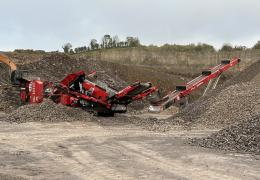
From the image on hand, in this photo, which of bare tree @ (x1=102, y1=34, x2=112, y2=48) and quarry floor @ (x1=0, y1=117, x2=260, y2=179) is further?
bare tree @ (x1=102, y1=34, x2=112, y2=48)

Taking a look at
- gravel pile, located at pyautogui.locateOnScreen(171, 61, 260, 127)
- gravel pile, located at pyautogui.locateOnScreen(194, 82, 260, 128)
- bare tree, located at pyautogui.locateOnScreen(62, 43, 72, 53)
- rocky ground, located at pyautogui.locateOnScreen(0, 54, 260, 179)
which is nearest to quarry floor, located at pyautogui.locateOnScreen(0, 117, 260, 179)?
rocky ground, located at pyautogui.locateOnScreen(0, 54, 260, 179)

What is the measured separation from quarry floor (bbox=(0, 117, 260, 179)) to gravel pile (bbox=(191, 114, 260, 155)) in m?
0.51

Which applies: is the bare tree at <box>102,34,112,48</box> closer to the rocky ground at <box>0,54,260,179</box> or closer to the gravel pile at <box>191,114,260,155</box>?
the rocky ground at <box>0,54,260,179</box>

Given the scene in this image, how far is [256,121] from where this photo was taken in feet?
45.3

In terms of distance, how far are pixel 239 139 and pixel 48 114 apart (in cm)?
922

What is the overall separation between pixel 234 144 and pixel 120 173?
174 inches

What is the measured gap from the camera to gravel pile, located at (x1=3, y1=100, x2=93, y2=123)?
1972 centimetres

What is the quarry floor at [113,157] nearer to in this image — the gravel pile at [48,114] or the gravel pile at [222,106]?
the gravel pile at [48,114]

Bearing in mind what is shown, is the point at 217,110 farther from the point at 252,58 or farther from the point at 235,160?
the point at 252,58

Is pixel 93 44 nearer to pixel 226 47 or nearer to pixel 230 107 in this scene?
pixel 226 47

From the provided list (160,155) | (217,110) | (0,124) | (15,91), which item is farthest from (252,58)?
(160,155)

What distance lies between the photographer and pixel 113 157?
11359 mm

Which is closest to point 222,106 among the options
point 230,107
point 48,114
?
point 230,107

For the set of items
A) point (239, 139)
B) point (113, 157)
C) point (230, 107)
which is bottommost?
point (113, 157)
